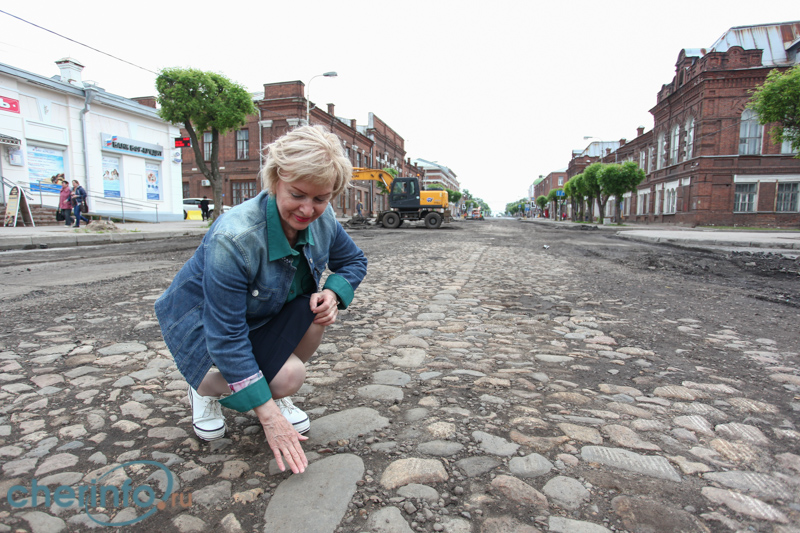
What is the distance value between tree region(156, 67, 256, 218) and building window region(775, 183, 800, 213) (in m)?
32.2

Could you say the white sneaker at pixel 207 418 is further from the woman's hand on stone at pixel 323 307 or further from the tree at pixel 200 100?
the tree at pixel 200 100

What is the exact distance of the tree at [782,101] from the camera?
1293 centimetres

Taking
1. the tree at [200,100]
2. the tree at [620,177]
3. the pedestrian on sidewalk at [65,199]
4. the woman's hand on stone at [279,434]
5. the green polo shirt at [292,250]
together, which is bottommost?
the woman's hand on stone at [279,434]

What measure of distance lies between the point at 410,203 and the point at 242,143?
59.1ft

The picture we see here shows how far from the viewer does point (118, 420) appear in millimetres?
2055

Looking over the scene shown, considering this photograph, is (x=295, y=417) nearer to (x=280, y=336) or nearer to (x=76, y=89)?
(x=280, y=336)

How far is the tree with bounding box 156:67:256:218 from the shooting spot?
60.2ft

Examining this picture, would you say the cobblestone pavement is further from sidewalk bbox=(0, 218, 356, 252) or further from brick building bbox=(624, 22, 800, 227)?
brick building bbox=(624, 22, 800, 227)

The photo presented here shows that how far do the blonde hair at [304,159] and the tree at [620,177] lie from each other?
35.7 m

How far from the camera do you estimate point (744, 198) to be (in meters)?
27.6

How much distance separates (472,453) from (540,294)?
380cm

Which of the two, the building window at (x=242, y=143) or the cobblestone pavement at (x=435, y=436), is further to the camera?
the building window at (x=242, y=143)

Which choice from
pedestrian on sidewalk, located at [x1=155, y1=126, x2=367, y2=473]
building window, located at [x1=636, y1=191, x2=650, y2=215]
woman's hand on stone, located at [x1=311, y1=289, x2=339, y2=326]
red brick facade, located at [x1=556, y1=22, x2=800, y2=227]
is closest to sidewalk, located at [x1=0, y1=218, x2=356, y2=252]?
pedestrian on sidewalk, located at [x1=155, y1=126, x2=367, y2=473]

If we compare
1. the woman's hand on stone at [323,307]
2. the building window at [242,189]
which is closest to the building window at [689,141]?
the building window at [242,189]
